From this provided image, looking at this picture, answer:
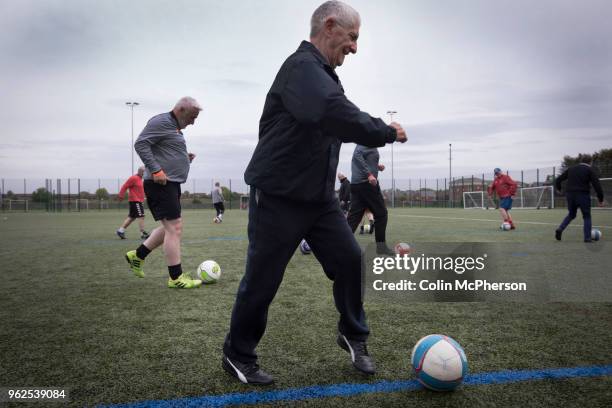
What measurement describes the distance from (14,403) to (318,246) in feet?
6.09

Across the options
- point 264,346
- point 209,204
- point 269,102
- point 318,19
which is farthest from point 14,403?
point 209,204

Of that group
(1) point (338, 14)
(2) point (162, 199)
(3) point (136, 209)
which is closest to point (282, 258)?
(1) point (338, 14)

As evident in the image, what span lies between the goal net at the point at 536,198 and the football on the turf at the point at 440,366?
38707 millimetres

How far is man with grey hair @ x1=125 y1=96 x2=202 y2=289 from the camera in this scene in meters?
4.72

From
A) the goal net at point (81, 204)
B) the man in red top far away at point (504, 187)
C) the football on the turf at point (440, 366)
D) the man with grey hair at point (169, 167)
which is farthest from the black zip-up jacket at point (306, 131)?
the goal net at point (81, 204)

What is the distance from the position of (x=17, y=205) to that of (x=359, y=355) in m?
55.1

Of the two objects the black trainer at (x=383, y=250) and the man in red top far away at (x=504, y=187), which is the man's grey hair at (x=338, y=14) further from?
the man in red top far away at (x=504, y=187)

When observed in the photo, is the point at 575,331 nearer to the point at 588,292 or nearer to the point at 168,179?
the point at 588,292

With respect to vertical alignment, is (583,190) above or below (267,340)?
above

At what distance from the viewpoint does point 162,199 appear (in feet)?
15.9

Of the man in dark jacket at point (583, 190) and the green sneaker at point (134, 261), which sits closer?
the green sneaker at point (134, 261)

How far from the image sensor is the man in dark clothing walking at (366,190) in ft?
24.4

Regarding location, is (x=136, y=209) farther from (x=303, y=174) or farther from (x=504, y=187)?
(x=504, y=187)

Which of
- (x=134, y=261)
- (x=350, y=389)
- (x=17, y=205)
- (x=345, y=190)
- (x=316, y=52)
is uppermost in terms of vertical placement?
(x=316, y=52)
